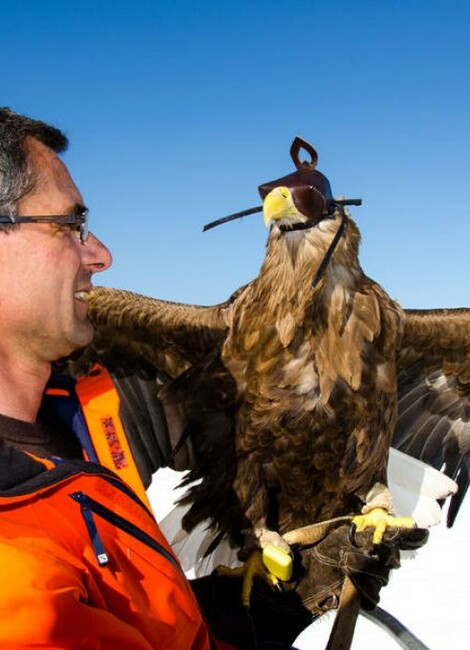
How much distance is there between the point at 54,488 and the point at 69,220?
2.20 ft

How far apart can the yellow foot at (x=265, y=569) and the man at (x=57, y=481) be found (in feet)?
6.47

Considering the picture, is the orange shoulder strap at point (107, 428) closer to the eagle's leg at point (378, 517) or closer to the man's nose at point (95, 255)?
the man's nose at point (95, 255)

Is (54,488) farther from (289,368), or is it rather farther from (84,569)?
(289,368)

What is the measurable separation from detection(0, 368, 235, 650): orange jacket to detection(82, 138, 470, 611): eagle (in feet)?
6.83

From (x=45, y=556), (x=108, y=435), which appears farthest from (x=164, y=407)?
(x=45, y=556)

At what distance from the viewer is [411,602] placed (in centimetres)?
757

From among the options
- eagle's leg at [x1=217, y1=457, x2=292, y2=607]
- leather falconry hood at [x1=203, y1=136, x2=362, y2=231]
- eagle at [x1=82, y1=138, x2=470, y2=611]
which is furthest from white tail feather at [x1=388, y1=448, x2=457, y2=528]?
leather falconry hood at [x1=203, y1=136, x2=362, y2=231]

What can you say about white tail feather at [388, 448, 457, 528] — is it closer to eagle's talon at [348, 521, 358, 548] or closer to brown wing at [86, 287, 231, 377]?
eagle's talon at [348, 521, 358, 548]

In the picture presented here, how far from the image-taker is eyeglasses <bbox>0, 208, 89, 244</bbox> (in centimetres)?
173

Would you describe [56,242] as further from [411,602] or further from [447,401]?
[411,602]

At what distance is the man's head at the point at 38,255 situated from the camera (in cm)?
174

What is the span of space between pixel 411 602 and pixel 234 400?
4.71 m

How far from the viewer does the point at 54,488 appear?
1507mm

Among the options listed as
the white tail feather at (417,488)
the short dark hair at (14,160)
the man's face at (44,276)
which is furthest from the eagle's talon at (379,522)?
the short dark hair at (14,160)
